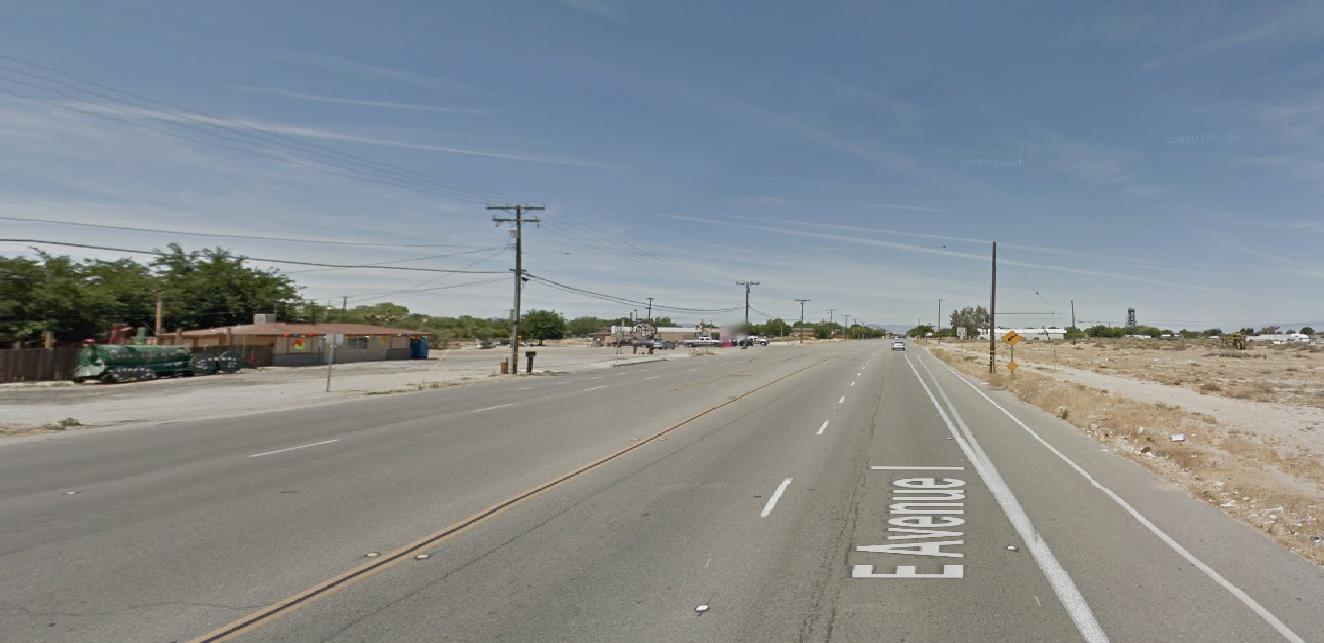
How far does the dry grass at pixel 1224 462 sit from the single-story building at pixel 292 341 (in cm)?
4366

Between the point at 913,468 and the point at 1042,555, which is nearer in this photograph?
the point at 1042,555

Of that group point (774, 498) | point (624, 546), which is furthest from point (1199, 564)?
point (624, 546)

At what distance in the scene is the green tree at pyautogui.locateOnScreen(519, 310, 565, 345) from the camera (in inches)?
5802

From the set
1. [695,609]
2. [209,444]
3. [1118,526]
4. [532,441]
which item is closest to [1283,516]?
[1118,526]

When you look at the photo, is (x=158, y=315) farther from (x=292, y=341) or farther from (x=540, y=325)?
(x=540, y=325)

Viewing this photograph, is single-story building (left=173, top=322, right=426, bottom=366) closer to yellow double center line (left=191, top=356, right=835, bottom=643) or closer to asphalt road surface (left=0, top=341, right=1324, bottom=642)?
asphalt road surface (left=0, top=341, right=1324, bottom=642)

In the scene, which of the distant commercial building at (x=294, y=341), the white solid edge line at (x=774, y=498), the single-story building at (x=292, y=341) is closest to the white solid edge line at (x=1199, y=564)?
the white solid edge line at (x=774, y=498)

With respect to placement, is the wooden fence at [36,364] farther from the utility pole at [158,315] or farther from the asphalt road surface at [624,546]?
the asphalt road surface at [624,546]

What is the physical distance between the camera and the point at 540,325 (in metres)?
148

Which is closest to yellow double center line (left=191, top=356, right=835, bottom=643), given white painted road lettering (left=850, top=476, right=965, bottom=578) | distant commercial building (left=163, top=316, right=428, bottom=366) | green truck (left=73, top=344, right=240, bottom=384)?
white painted road lettering (left=850, top=476, right=965, bottom=578)

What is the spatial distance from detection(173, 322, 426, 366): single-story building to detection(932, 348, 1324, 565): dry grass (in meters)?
43.7

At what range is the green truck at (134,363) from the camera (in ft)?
118

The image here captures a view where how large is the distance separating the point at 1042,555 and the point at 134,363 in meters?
43.3

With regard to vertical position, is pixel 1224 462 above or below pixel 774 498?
above
